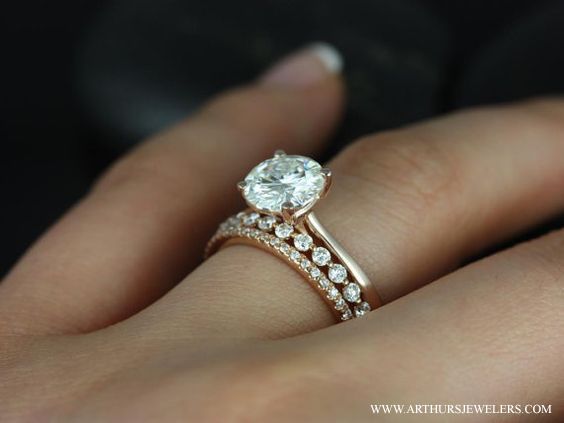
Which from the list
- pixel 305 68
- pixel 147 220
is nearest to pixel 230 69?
pixel 305 68

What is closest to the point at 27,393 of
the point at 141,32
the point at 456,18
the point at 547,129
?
the point at 547,129

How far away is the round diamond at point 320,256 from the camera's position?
25.8 inches

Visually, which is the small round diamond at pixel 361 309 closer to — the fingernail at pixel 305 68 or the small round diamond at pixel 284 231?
the small round diamond at pixel 284 231

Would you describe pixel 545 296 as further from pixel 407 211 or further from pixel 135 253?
pixel 135 253

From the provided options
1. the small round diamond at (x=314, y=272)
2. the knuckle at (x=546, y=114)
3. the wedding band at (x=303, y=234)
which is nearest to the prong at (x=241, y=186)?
the wedding band at (x=303, y=234)

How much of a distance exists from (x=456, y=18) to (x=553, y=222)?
0.74 metres

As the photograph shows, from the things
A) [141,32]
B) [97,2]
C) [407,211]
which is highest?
[97,2]

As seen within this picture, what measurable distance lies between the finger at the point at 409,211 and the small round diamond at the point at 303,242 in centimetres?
3

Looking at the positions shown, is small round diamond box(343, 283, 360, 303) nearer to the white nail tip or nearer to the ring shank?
the ring shank

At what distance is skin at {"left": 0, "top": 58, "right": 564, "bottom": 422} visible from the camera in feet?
1.76

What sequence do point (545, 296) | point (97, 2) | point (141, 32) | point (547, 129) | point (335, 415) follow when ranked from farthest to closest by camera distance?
point (97, 2), point (141, 32), point (547, 129), point (545, 296), point (335, 415)

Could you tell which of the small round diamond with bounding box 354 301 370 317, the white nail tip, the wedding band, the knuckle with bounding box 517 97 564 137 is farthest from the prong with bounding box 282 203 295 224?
the white nail tip

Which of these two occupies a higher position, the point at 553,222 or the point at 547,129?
the point at 547,129

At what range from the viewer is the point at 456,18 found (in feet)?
5.09
